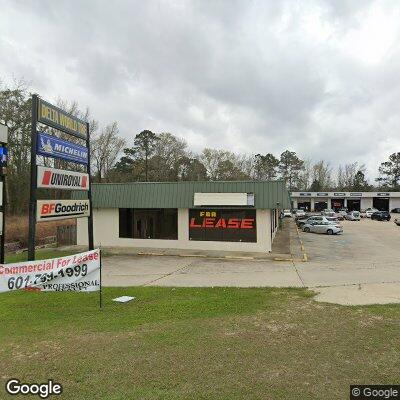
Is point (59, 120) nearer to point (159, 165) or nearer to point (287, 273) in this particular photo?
point (287, 273)

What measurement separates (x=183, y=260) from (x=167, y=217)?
16.6 feet

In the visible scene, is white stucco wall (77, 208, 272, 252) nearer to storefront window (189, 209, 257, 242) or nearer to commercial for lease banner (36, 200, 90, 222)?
storefront window (189, 209, 257, 242)

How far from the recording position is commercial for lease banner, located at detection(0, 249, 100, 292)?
8.89 m

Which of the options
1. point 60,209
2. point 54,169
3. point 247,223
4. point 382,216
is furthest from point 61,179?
point 382,216

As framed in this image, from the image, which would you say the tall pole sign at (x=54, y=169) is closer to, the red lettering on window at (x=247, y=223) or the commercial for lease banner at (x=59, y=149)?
the commercial for lease banner at (x=59, y=149)

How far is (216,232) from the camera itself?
23.2m

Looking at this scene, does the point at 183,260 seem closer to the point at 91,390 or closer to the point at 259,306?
the point at 259,306

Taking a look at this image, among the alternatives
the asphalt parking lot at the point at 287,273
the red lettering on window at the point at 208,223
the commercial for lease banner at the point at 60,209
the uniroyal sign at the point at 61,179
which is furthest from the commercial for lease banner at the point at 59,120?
the red lettering on window at the point at 208,223

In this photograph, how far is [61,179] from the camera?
43.2 feet

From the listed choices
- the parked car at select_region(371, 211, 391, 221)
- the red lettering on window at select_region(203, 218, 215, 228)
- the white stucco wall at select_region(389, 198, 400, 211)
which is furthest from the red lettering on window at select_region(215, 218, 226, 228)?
the white stucco wall at select_region(389, 198, 400, 211)

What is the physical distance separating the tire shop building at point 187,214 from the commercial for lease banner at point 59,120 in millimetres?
9300

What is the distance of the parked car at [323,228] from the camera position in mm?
35375

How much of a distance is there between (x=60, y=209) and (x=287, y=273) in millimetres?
9447

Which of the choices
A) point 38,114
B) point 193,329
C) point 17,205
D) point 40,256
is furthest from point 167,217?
point 17,205
